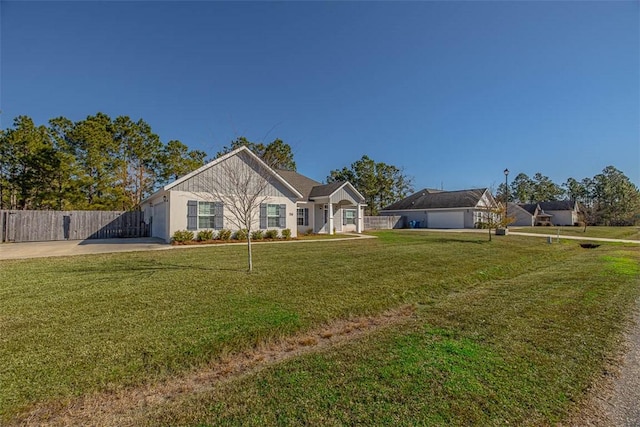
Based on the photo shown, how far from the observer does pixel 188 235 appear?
1540 cm

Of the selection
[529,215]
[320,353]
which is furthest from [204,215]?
[529,215]

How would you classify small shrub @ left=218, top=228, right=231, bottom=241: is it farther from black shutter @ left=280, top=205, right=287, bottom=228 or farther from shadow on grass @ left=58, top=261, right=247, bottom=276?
shadow on grass @ left=58, top=261, right=247, bottom=276

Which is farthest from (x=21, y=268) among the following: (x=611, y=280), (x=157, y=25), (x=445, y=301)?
(x=611, y=280)

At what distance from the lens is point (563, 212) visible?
50.7m

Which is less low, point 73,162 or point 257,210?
point 73,162

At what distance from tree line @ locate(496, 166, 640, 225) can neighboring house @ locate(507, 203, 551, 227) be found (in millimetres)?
2893

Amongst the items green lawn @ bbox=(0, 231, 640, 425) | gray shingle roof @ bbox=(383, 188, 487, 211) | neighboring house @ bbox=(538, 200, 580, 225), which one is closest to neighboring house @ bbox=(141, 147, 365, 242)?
green lawn @ bbox=(0, 231, 640, 425)

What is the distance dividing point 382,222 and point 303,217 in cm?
1476

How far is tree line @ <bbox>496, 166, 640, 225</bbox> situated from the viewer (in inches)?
1950

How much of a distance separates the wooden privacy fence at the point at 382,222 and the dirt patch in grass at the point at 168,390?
95.1 ft

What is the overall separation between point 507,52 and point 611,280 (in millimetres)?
10230

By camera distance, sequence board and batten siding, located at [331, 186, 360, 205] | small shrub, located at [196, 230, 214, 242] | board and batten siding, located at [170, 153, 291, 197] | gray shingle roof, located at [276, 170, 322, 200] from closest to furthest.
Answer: board and batten siding, located at [170, 153, 291, 197], small shrub, located at [196, 230, 214, 242], board and batten siding, located at [331, 186, 360, 205], gray shingle roof, located at [276, 170, 322, 200]

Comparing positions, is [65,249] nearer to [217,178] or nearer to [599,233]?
[217,178]

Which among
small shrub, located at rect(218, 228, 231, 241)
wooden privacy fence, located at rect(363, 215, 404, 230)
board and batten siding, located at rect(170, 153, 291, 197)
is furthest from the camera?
wooden privacy fence, located at rect(363, 215, 404, 230)
